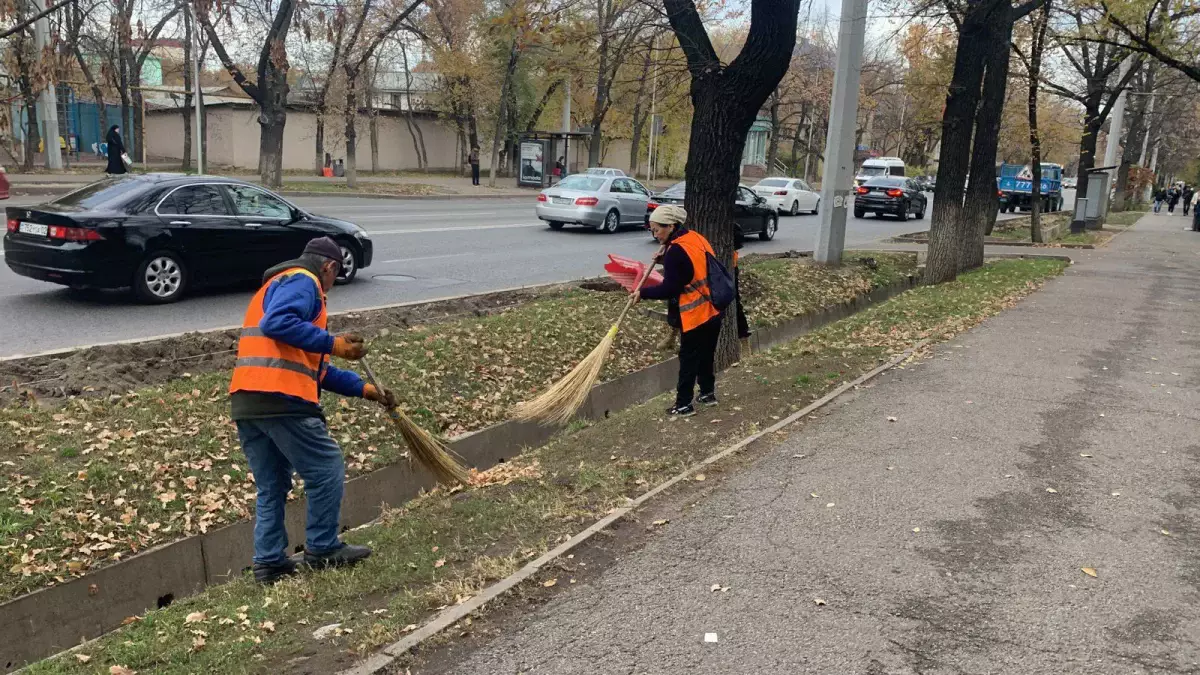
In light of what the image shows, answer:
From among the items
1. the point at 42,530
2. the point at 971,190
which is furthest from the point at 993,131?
the point at 42,530

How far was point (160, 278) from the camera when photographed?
9844 mm

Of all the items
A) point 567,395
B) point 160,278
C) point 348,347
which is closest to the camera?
point 348,347

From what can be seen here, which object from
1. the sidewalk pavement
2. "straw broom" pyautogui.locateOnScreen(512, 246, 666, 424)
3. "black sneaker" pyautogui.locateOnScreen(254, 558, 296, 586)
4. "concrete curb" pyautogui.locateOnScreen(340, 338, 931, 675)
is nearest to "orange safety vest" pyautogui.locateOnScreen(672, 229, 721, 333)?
"straw broom" pyautogui.locateOnScreen(512, 246, 666, 424)

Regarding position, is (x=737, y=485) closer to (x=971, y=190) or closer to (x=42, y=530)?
(x=42, y=530)

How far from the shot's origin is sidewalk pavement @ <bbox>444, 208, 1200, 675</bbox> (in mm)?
3533

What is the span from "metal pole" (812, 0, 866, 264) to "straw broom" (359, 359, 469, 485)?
38.8 feet

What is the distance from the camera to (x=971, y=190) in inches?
618

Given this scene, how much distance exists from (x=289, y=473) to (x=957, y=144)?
13.1 metres

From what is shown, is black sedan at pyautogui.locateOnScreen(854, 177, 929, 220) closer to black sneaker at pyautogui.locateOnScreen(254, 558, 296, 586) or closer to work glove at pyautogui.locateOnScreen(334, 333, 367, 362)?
work glove at pyautogui.locateOnScreen(334, 333, 367, 362)

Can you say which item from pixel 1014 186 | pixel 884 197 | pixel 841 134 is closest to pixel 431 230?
pixel 841 134

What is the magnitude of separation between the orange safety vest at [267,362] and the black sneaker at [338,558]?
0.90m

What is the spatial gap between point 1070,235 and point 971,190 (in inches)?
557

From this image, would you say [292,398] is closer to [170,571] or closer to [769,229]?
[170,571]

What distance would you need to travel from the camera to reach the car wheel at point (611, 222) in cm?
2130
